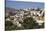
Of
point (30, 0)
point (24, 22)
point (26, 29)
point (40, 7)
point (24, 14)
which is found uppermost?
point (30, 0)

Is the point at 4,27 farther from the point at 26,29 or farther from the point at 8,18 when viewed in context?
the point at 26,29

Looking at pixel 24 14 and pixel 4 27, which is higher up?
pixel 24 14

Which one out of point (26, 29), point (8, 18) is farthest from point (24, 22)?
point (8, 18)
